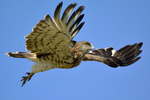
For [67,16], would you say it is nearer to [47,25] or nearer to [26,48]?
[47,25]

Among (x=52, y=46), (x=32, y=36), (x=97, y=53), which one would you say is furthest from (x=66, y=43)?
(x=97, y=53)

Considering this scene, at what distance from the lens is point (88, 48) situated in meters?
7.63

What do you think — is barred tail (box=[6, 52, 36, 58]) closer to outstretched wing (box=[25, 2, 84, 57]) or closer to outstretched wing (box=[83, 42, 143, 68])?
outstretched wing (box=[25, 2, 84, 57])

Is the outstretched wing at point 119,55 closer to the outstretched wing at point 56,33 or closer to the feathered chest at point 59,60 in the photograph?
the feathered chest at point 59,60

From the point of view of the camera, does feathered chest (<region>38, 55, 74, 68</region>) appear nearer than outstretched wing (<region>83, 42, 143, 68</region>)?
Yes

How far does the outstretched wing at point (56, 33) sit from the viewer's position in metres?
6.41

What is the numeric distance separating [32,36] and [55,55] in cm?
110

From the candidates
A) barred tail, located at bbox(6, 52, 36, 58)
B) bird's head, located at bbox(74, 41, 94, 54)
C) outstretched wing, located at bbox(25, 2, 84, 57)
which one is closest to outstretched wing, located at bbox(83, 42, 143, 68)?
bird's head, located at bbox(74, 41, 94, 54)

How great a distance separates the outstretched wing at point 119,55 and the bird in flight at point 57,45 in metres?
0.19

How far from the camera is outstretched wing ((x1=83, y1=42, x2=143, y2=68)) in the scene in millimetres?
9761

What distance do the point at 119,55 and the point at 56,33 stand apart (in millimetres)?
4189

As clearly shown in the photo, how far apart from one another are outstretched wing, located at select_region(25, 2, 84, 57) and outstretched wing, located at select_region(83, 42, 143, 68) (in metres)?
2.54

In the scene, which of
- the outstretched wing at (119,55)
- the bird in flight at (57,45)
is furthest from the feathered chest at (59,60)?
the outstretched wing at (119,55)

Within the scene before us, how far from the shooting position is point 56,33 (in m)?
6.70
